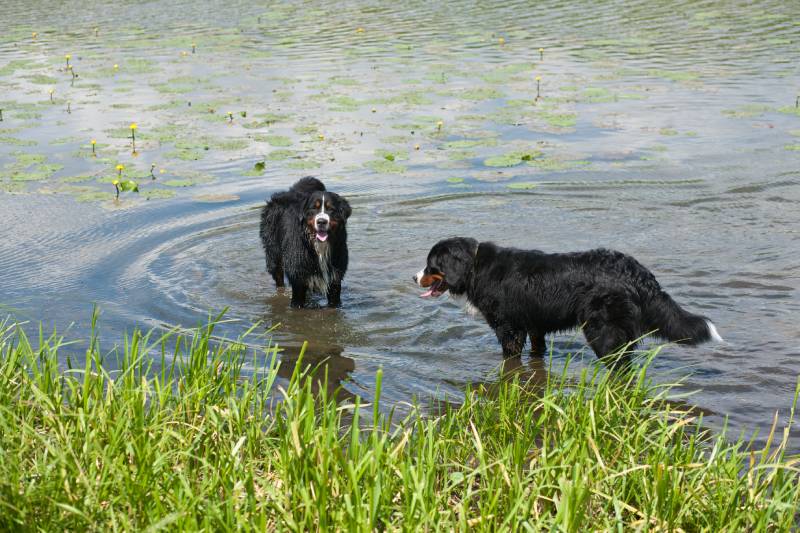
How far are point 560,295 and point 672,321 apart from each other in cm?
69

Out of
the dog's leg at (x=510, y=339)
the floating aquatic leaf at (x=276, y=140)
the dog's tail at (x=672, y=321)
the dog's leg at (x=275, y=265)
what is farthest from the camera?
the floating aquatic leaf at (x=276, y=140)

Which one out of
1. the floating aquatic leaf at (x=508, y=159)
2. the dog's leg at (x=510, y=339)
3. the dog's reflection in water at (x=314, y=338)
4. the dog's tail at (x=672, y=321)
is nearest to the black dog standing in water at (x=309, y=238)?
the dog's reflection in water at (x=314, y=338)

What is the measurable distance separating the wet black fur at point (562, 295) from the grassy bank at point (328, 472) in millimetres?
1261

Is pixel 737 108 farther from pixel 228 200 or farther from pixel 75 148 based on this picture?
pixel 75 148

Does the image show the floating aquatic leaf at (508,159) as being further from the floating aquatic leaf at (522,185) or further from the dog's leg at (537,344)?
the dog's leg at (537,344)

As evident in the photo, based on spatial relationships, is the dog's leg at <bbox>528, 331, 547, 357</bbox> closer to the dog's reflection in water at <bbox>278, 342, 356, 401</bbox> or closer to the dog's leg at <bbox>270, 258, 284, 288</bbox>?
the dog's reflection in water at <bbox>278, 342, 356, 401</bbox>

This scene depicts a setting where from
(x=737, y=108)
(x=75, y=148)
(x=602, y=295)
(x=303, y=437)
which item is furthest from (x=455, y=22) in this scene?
(x=303, y=437)

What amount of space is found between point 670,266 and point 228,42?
13387 mm

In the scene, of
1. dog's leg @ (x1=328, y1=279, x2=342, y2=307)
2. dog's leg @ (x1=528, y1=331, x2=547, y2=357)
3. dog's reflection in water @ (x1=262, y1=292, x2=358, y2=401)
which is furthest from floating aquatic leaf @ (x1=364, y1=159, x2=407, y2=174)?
dog's leg @ (x1=528, y1=331, x2=547, y2=357)

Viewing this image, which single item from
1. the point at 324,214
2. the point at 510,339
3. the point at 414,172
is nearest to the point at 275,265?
the point at 324,214

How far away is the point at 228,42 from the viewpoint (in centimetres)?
1948

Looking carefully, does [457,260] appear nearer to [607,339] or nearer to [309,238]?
[607,339]

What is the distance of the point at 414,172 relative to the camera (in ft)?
36.2

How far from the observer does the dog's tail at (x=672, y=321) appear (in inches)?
233
